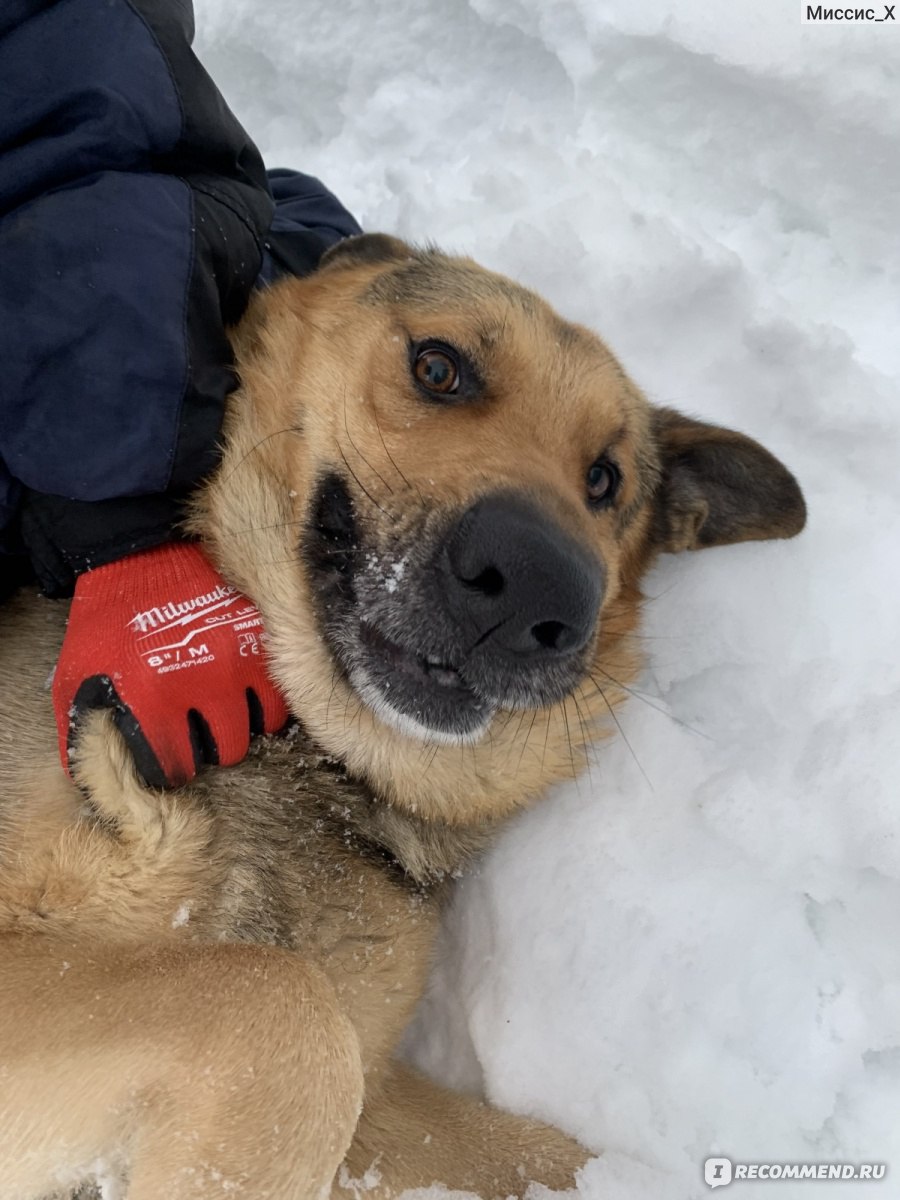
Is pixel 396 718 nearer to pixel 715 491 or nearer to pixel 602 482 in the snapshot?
pixel 602 482

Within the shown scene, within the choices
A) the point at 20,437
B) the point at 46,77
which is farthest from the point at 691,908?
the point at 46,77

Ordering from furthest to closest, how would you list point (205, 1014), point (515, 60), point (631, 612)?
point (515, 60) < point (631, 612) < point (205, 1014)

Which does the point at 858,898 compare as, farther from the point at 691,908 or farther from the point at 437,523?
the point at 437,523

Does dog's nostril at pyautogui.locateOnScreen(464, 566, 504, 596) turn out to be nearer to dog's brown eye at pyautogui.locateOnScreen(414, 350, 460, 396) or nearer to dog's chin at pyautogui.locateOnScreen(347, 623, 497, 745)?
dog's chin at pyautogui.locateOnScreen(347, 623, 497, 745)

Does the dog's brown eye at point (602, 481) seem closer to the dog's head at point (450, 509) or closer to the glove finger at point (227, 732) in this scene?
the dog's head at point (450, 509)

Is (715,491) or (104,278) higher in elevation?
(104,278)

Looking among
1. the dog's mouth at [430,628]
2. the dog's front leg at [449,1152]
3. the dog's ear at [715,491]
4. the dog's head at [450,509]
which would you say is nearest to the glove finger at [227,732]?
the dog's head at [450,509]

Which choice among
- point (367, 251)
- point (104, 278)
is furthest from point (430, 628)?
point (367, 251)
